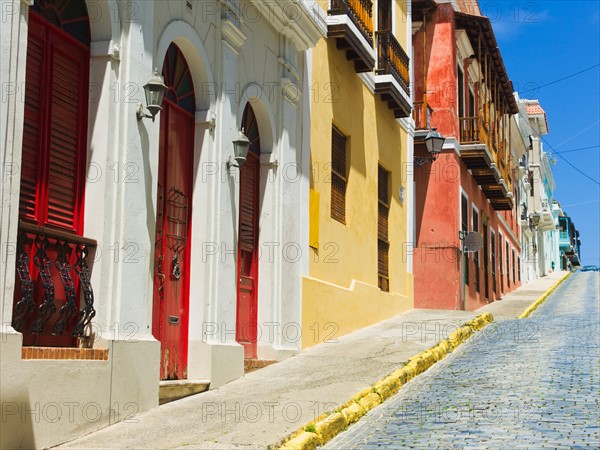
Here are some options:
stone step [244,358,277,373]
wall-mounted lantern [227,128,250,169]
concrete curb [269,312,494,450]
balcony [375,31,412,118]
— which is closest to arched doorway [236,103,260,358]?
stone step [244,358,277,373]

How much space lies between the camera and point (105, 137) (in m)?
8.10

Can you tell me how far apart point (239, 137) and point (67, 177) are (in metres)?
3.14

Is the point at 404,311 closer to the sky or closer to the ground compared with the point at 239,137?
closer to the ground

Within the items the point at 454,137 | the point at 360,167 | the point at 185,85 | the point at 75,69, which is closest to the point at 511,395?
the point at 185,85

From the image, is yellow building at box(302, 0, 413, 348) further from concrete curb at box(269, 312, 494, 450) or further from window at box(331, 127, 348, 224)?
concrete curb at box(269, 312, 494, 450)

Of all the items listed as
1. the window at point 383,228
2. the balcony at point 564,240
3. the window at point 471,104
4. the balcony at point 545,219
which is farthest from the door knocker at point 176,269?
the balcony at point 564,240

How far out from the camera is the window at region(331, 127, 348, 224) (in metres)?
14.4

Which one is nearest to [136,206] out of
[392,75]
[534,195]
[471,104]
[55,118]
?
[55,118]

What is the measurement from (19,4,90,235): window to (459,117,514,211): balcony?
52.4 ft

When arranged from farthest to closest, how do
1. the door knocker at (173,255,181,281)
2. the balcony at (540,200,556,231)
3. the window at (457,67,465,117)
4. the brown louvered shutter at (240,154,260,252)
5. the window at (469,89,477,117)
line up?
the balcony at (540,200,556,231)
the window at (469,89,477,117)
the window at (457,67,465,117)
the brown louvered shutter at (240,154,260,252)
the door knocker at (173,255,181,281)

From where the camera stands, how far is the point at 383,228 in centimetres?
1750

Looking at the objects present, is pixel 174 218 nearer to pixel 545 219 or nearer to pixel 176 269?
pixel 176 269

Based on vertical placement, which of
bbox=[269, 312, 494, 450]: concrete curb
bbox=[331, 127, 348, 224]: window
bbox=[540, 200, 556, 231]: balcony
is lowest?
bbox=[269, 312, 494, 450]: concrete curb

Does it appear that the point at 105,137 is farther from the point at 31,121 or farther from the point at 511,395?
the point at 511,395
